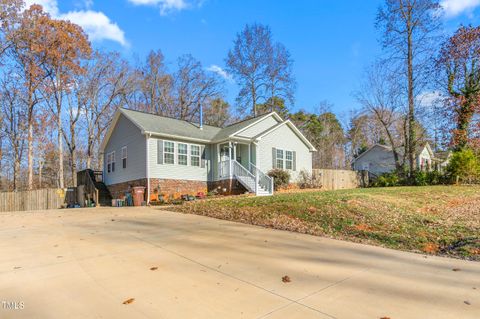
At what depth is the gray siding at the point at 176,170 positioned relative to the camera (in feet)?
51.6

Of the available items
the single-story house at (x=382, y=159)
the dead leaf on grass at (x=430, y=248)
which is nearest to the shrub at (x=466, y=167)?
the single-story house at (x=382, y=159)

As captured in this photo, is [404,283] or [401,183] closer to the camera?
[404,283]

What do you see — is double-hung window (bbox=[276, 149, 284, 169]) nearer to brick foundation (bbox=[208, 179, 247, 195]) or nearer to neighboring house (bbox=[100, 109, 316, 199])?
neighboring house (bbox=[100, 109, 316, 199])

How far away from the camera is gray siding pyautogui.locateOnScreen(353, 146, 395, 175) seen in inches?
1314

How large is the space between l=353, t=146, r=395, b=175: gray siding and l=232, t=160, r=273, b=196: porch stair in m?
21.5

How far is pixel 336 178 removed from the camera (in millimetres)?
22938

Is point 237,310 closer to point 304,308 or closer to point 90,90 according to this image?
point 304,308

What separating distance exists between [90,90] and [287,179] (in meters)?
20.5

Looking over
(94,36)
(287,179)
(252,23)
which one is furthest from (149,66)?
(287,179)

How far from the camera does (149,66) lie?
31531 millimetres

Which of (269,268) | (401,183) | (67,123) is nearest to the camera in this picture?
(269,268)

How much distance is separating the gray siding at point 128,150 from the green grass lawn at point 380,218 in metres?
6.54

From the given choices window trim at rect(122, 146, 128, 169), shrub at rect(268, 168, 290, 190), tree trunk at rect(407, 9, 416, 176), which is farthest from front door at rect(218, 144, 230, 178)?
tree trunk at rect(407, 9, 416, 176)

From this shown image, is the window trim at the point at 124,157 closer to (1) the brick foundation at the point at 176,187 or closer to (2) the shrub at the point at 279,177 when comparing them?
(1) the brick foundation at the point at 176,187
